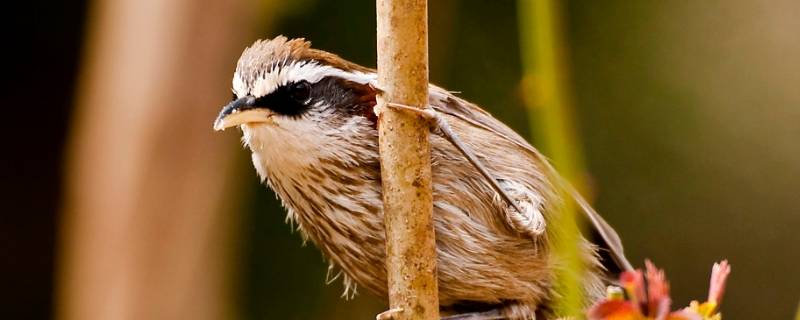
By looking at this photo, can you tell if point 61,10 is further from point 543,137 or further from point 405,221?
point 543,137

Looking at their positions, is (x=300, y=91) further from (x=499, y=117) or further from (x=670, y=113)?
(x=670, y=113)

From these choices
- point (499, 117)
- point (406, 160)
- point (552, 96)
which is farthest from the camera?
point (499, 117)

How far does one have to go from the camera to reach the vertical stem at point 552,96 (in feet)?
2.98

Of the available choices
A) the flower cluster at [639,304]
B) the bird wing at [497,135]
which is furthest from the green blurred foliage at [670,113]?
the flower cluster at [639,304]

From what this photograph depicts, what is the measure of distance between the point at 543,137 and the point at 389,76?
0.86 m

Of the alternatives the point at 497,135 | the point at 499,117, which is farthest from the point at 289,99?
the point at 499,117

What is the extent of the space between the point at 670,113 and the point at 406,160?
3.14m

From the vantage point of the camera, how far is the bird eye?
2.00 meters

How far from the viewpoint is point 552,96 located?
3.06 feet

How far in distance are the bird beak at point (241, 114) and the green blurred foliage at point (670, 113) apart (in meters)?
2.62

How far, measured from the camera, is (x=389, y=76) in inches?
69.4

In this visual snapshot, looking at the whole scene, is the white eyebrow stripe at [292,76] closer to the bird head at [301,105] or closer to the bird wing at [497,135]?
the bird head at [301,105]

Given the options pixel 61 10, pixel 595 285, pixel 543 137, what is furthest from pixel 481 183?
pixel 61 10

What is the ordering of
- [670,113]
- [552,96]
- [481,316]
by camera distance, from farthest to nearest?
1. [670,113]
2. [481,316]
3. [552,96]
